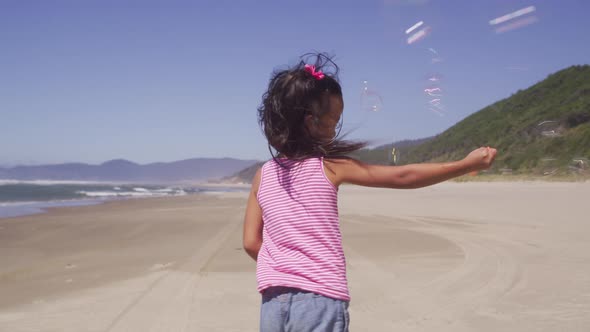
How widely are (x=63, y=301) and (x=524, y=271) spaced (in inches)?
219

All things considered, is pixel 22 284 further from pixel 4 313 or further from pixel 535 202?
pixel 535 202

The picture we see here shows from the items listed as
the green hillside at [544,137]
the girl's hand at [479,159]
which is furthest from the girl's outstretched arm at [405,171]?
the green hillside at [544,137]

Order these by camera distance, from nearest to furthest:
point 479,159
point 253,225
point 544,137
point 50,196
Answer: point 479,159 → point 253,225 → point 544,137 → point 50,196

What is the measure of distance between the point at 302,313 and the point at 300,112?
70 cm

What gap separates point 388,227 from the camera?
41.7 ft

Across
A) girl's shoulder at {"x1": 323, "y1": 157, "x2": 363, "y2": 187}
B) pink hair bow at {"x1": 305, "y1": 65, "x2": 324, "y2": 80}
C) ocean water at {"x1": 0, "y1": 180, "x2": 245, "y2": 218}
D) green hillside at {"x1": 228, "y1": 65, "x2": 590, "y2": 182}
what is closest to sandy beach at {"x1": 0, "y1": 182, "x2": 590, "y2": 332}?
green hillside at {"x1": 228, "y1": 65, "x2": 590, "y2": 182}

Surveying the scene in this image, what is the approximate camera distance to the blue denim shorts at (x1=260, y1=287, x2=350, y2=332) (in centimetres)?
176

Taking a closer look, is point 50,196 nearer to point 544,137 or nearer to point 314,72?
point 544,137

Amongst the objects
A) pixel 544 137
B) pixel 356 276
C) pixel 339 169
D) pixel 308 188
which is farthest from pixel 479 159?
pixel 544 137

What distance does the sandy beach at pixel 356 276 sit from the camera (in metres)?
4.93

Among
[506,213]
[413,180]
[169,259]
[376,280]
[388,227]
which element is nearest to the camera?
[413,180]

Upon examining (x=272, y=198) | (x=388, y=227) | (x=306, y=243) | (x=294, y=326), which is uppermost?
(x=272, y=198)

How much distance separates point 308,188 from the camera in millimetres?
1840

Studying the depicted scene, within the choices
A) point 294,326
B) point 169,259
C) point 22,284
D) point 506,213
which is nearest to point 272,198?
point 294,326
